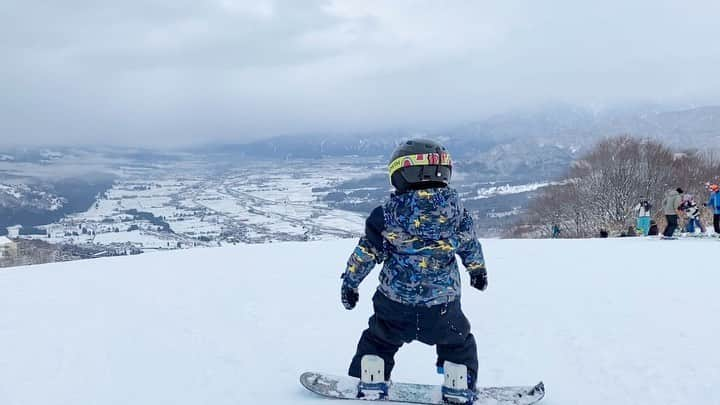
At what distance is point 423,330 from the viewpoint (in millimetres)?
2666

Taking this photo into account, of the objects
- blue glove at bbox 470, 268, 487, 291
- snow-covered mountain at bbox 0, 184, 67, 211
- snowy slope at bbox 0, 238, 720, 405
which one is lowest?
snow-covered mountain at bbox 0, 184, 67, 211

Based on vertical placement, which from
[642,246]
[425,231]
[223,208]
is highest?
[425,231]

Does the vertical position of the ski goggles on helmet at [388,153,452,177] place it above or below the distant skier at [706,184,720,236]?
above

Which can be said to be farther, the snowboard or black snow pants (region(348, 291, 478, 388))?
the snowboard

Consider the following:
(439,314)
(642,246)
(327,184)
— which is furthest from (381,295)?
(327,184)

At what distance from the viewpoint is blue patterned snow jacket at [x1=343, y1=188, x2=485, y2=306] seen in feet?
8.47

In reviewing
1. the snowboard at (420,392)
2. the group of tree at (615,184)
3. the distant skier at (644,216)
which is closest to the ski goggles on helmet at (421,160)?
the snowboard at (420,392)

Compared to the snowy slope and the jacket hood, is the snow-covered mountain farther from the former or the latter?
the jacket hood

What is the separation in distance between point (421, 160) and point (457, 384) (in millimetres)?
1301

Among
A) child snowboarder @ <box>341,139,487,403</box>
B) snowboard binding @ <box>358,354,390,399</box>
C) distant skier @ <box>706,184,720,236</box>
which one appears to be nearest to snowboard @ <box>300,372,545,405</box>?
snowboard binding @ <box>358,354,390,399</box>

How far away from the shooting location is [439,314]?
8.64 feet

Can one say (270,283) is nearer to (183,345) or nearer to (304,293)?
(304,293)

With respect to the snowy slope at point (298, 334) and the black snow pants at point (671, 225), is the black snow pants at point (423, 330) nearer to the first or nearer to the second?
the snowy slope at point (298, 334)

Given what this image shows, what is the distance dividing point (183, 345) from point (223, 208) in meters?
63.5
